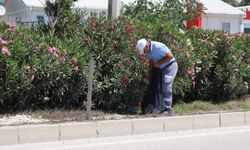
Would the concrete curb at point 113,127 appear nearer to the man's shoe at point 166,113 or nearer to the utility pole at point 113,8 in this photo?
the man's shoe at point 166,113

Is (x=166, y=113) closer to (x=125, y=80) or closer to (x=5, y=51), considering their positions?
(x=125, y=80)

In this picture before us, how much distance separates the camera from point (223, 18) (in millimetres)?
28984

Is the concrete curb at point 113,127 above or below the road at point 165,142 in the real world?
above

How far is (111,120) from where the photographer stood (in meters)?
7.96

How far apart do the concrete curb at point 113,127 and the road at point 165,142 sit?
0.14m

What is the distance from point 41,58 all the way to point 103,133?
5.33 ft

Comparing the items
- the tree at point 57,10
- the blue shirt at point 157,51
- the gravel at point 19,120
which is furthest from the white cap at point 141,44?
the gravel at point 19,120

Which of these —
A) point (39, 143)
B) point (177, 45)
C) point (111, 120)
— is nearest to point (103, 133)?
point (111, 120)

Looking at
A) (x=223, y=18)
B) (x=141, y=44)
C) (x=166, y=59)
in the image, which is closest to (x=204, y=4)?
(x=223, y=18)

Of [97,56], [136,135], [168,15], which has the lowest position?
[136,135]

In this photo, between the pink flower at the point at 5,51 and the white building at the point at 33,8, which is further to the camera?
the white building at the point at 33,8

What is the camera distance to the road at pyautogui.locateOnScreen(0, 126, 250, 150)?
7.02m

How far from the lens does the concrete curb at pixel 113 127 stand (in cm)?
710

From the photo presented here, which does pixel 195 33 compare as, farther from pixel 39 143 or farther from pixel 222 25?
pixel 222 25
